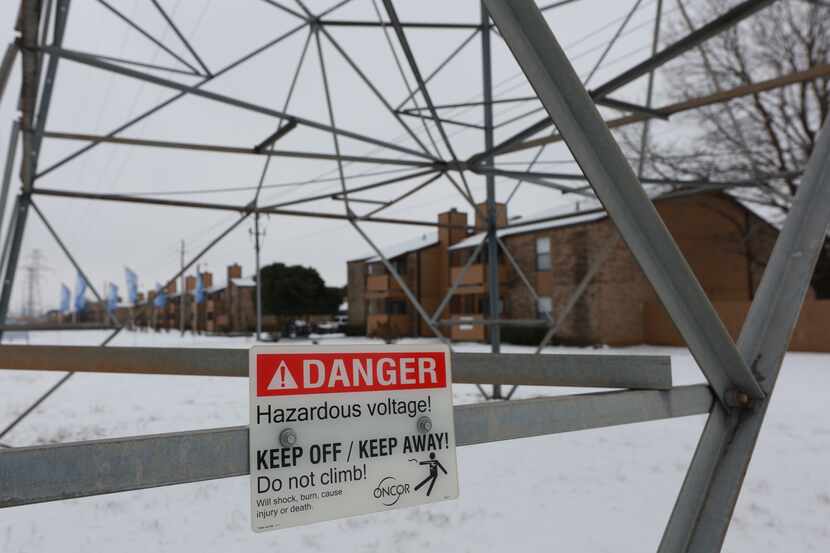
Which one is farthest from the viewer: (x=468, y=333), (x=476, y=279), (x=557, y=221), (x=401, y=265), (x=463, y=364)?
(x=401, y=265)

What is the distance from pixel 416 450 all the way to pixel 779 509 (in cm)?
417

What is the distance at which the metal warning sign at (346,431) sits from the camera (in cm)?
131

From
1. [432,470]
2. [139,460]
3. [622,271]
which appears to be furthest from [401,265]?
[139,460]

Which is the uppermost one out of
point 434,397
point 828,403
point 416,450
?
point 434,397

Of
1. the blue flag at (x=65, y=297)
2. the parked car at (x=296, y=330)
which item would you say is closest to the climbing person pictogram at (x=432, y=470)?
the parked car at (x=296, y=330)

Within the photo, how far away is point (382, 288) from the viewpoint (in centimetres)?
3747

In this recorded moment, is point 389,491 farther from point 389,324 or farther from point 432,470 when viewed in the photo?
point 389,324

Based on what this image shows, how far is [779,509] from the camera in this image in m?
4.26

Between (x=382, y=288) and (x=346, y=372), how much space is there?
36.1 meters

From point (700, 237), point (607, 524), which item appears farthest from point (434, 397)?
point (700, 237)

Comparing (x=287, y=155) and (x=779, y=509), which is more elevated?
(x=287, y=155)

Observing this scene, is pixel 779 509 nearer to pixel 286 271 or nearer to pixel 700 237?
pixel 700 237

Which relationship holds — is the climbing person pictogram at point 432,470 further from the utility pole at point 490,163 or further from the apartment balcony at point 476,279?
the apartment balcony at point 476,279

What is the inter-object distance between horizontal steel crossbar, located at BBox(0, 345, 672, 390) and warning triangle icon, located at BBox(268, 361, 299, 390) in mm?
272
